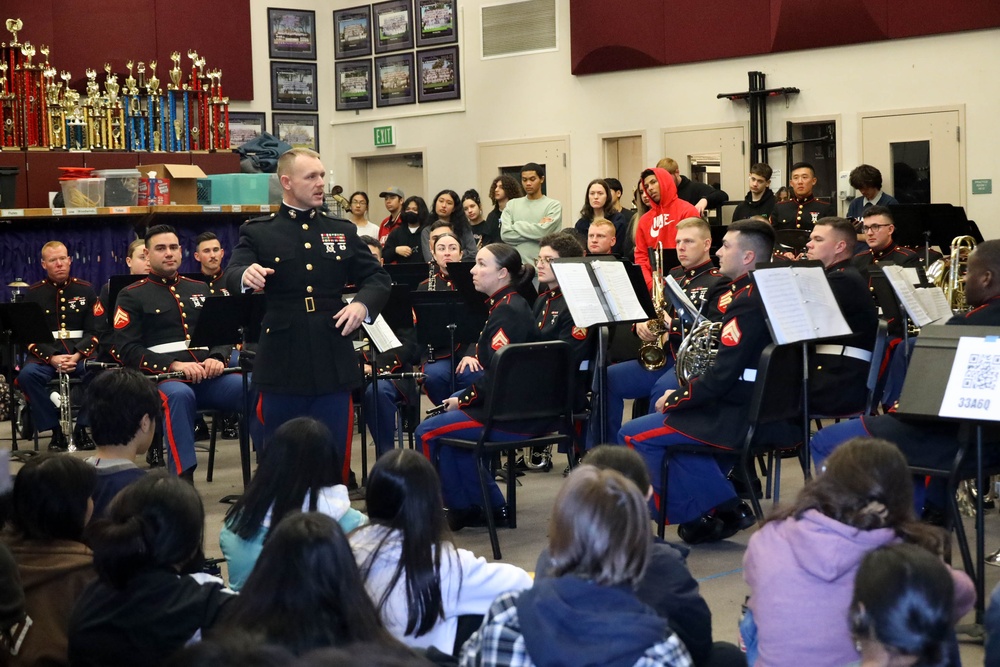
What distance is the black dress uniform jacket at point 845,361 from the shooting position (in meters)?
4.95

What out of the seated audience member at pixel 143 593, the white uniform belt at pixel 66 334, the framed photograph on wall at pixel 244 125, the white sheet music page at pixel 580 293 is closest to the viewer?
the seated audience member at pixel 143 593

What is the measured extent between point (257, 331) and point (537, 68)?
25.6 feet

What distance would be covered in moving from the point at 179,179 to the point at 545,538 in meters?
5.84

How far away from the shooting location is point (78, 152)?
10094 millimetres

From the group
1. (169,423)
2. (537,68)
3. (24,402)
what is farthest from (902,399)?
(537,68)

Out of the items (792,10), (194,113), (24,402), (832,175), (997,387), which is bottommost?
(24,402)

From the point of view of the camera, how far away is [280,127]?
46.5 ft

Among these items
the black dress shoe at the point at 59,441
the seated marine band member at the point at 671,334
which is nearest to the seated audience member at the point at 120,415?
the seated marine band member at the point at 671,334

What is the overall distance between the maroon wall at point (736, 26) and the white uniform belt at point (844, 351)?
19.1 feet

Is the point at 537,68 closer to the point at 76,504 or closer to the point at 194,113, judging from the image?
the point at 194,113

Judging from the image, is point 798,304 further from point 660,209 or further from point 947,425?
point 660,209

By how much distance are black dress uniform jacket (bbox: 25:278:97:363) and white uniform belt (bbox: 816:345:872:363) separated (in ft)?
14.9

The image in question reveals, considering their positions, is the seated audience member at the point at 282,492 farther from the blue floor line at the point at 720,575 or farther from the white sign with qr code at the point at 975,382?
the white sign with qr code at the point at 975,382

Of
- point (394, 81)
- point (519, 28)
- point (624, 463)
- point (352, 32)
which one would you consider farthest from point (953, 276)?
point (352, 32)
